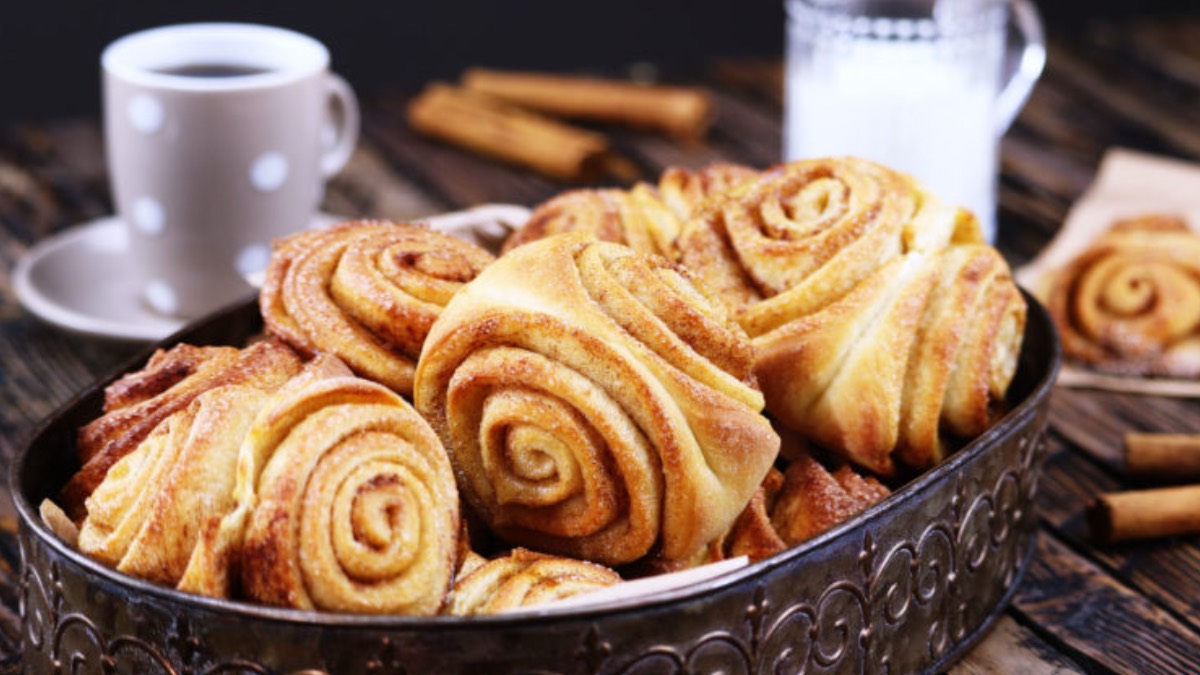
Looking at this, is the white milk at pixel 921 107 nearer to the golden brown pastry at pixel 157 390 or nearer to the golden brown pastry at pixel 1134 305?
the golden brown pastry at pixel 1134 305

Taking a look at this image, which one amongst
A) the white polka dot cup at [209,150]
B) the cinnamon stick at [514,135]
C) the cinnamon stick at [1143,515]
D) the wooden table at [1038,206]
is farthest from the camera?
the cinnamon stick at [514,135]

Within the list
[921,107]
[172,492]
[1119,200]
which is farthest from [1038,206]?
[172,492]

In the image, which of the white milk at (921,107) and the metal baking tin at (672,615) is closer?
the metal baking tin at (672,615)

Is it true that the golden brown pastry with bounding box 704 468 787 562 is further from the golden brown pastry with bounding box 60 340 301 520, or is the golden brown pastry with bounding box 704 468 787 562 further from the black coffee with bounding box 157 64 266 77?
the black coffee with bounding box 157 64 266 77

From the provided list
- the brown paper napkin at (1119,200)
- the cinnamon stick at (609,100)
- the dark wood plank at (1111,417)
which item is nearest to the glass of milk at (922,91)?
the brown paper napkin at (1119,200)

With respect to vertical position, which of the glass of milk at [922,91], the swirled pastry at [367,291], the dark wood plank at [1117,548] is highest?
the swirled pastry at [367,291]

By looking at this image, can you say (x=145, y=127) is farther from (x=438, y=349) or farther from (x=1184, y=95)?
(x=1184, y=95)

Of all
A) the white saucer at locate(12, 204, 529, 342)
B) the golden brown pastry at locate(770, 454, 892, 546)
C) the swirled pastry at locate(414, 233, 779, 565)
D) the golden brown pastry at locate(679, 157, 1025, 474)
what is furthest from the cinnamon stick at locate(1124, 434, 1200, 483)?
the white saucer at locate(12, 204, 529, 342)

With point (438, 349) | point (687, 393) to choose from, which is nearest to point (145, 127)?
point (438, 349)
